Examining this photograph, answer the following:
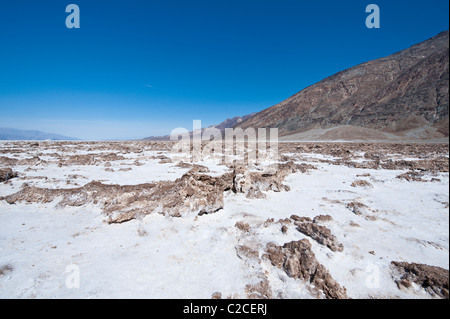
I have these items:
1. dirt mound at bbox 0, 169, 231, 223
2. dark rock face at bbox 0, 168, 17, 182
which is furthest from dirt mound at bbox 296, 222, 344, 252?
dark rock face at bbox 0, 168, 17, 182

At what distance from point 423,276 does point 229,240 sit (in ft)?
10.6

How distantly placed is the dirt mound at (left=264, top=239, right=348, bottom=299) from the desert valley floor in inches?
0.7

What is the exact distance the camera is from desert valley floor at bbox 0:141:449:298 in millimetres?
3229

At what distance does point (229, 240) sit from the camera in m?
4.67

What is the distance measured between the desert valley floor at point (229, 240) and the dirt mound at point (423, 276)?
0.01 meters

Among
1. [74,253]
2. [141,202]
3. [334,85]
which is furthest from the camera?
[334,85]

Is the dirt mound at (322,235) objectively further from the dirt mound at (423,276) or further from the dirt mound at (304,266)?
the dirt mound at (423,276)

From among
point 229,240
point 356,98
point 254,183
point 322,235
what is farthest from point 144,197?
point 356,98

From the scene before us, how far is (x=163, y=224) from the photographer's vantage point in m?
5.37

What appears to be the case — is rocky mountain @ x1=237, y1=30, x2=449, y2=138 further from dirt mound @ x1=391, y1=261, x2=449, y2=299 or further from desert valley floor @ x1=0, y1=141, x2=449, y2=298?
dirt mound @ x1=391, y1=261, x2=449, y2=299

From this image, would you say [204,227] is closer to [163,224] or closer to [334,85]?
[163,224]
